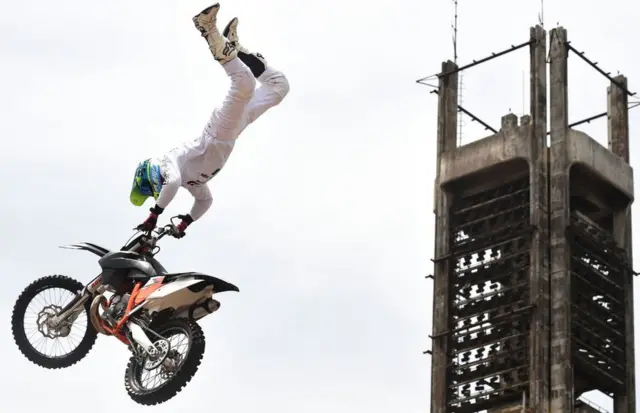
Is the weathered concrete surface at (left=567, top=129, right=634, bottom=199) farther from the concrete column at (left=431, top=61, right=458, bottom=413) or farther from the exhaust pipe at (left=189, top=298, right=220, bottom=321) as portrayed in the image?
the exhaust pipe at (left=189, top=298, right=220, bottom=321)

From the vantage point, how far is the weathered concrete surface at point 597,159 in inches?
5069

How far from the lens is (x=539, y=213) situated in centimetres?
12875

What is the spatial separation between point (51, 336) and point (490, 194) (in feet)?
292

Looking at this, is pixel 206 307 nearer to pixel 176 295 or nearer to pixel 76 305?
pixel 176 295

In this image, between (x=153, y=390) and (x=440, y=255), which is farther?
(x=440, y=255)

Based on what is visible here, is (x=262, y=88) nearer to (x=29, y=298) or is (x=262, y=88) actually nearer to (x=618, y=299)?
(x=29, y=298)

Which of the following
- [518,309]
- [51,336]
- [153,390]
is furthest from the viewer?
[518,309]

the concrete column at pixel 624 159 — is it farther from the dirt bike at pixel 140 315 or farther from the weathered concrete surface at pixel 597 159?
the dirt bike at pixel 140 315

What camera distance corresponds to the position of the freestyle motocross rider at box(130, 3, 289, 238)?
39469mm

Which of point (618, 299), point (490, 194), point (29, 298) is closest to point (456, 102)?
point (490, 194)

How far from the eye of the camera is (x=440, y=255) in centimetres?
13050

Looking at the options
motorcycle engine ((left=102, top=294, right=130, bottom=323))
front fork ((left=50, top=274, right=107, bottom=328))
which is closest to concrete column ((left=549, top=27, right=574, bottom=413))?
front fork ((left=50, top=274, right=107, bottom=328))

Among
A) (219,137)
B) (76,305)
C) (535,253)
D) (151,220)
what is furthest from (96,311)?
(535,253)

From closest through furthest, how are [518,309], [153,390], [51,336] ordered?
1. [153,390]
2. [51,336]
3. [518,309]
